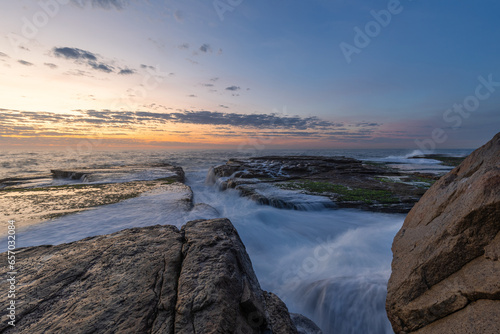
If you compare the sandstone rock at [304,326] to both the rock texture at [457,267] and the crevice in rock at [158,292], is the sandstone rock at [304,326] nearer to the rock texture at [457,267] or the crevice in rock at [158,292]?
the rock texture at [457,267]

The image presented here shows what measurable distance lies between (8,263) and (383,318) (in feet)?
27.7

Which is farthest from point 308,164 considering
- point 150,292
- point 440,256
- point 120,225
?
point 150,292

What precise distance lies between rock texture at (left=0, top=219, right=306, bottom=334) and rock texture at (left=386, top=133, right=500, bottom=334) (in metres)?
2.15

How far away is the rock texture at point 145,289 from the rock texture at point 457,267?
7.05 feet

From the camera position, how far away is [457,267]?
351cm

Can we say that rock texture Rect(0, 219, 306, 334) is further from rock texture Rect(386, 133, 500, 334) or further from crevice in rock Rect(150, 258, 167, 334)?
rock texture Rect(386, 133, 500, 334)

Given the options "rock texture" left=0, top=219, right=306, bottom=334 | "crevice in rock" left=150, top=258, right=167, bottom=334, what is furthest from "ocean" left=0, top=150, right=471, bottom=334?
"crevice in rock" left=150, top=258, right=167, bottom=334

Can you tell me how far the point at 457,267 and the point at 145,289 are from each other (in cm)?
489

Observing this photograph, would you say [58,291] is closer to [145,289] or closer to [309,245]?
[145,289]

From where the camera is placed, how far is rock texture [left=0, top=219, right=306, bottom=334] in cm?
283

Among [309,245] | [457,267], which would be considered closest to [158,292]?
[457,267]

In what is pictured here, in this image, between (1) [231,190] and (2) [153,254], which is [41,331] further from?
(1) [231,190]

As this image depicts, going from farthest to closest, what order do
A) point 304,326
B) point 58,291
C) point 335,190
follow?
point 335,190
point 304,326
point 58,291

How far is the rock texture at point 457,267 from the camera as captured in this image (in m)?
3.00
